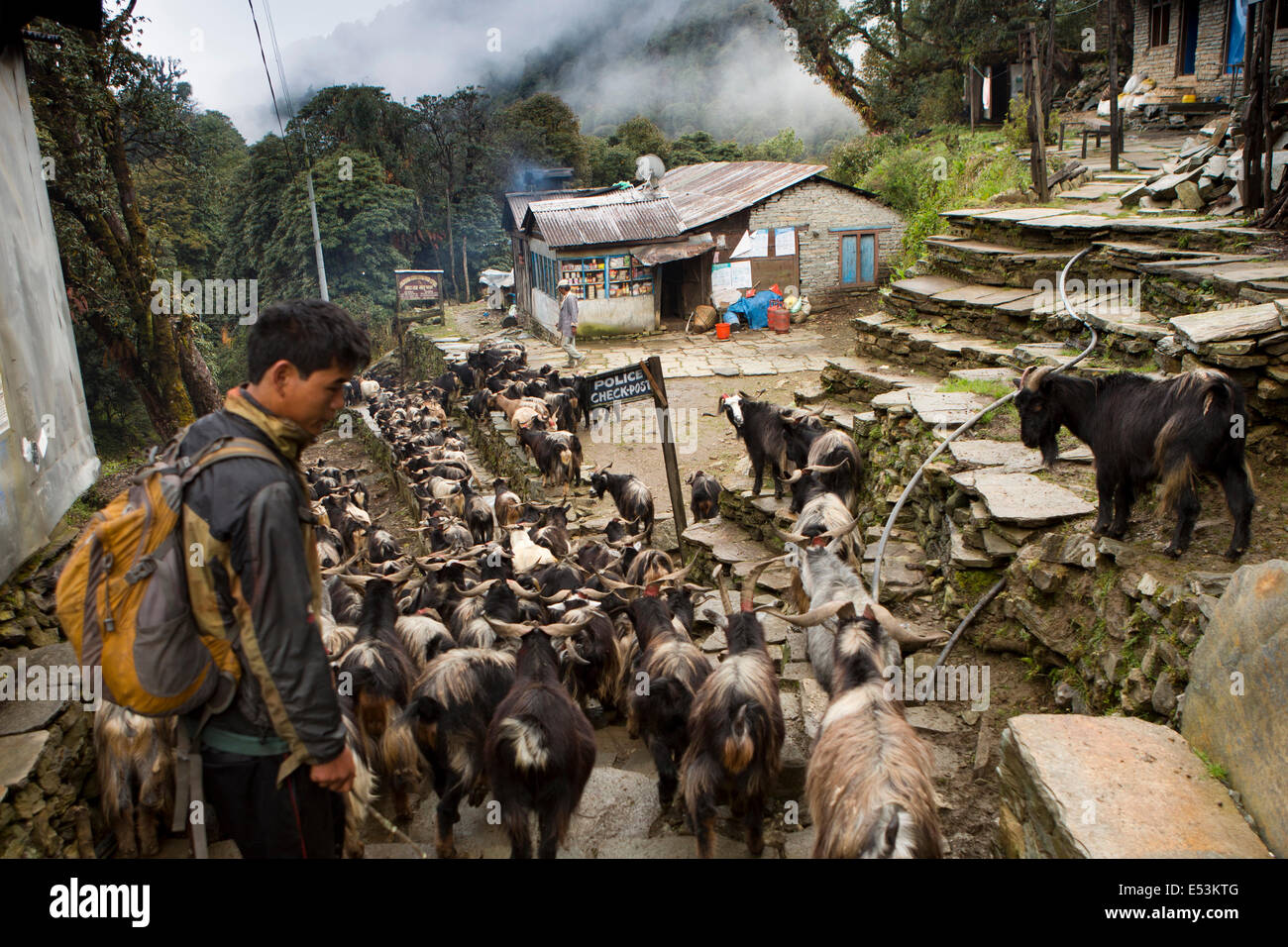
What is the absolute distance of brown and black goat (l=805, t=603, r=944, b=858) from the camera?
9.55 ft

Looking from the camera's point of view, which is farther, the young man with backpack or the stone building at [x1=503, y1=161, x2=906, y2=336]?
the stone building at [x1=503, y1=161, x2=906, y2=336]

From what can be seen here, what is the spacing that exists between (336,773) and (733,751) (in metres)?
1.94

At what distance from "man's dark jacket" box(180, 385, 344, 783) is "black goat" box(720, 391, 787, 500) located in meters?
6.52

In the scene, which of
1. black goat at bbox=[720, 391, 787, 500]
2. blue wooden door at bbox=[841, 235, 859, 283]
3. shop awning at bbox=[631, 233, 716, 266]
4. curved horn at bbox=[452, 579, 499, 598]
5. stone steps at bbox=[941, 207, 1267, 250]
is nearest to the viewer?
curved horn at bbox=[452, 579, 499, 598]

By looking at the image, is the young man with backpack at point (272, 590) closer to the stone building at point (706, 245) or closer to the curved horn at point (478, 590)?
the curved horn at point (478, 590)

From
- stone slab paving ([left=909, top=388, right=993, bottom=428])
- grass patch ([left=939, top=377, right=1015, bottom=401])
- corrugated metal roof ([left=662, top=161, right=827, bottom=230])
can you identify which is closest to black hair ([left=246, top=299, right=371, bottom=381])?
stone slab paving ([left=909, top=388, right=993, bottom=428])

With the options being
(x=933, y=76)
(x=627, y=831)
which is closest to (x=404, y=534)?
(x=627, y=831)

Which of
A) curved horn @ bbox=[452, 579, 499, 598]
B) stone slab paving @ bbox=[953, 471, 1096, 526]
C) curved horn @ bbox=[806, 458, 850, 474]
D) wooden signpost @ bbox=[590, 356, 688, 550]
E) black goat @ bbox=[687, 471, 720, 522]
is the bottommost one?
black goat @ bbox=[687, 471, 720, 522]

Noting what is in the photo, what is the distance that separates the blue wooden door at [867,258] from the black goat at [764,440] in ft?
41.0

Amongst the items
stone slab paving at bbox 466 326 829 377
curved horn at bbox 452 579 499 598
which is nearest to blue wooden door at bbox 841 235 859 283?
stone slab paving at bbox 466 326 829 377

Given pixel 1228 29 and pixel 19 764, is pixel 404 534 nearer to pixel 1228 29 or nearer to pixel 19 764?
pixel 19 764

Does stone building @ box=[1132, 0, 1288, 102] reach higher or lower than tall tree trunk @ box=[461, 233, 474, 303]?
higher

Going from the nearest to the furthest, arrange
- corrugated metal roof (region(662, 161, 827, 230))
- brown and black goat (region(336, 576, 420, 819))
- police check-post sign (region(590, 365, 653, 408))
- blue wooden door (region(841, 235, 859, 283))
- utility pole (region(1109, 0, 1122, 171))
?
brown and black goat (region(336, 576, 420, 819)), police check-post sign (region(590, 365, 653, 408)), utility pole (region(1109, 0, 1122, 171)), corrugated metal roof (region(662, 161, 827, 230)), blue wooden door (region(841, 235, 859, 283))

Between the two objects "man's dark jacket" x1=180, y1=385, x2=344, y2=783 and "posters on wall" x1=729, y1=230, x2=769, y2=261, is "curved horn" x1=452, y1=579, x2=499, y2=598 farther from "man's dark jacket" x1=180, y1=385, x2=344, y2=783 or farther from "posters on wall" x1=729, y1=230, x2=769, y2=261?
"posters on wall" x1=729, y1=230, x2=769, y2=261
